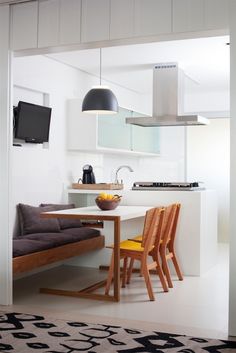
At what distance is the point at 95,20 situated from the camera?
4215mm

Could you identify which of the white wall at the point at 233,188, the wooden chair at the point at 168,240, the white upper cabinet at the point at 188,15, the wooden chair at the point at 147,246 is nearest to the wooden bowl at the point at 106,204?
the wooden chair at the point at 168,240

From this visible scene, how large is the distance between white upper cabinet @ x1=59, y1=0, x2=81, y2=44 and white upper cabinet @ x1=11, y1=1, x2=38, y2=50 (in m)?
0.25

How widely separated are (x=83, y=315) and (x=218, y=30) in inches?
94.9

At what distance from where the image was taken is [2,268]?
14.8ft

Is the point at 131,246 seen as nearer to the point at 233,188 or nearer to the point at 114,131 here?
the point at 233,188

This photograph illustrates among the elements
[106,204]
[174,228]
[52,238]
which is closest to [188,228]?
[174,228]

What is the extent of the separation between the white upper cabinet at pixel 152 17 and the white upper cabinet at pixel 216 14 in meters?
0.29

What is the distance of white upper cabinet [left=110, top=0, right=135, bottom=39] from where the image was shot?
4090 mm

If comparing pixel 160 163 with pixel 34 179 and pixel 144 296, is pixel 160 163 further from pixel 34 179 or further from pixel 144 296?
pixel 144 296

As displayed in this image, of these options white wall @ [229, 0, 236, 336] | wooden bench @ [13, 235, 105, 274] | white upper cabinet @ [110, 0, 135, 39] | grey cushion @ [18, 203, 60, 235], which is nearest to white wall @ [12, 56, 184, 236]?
grey cushion @ [18, 203, 60, 235]

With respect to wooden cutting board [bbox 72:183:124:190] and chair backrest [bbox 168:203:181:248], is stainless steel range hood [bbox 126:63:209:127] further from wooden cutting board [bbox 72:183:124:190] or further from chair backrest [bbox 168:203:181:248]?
chair backrest [bbox 168:203:181:248]

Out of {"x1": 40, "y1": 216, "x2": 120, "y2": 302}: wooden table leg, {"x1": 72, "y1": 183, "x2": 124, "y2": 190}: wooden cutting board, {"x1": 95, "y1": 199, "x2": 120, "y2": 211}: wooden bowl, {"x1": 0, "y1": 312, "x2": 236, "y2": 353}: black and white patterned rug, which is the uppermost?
{"x1": 72, "y1": 183, "x2": 124, "y2": 190}: wooden cutting board

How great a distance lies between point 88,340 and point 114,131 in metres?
4.46

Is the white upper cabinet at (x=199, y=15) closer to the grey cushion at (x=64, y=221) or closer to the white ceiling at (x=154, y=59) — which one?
the white ceiling at (x=154, y=59)
